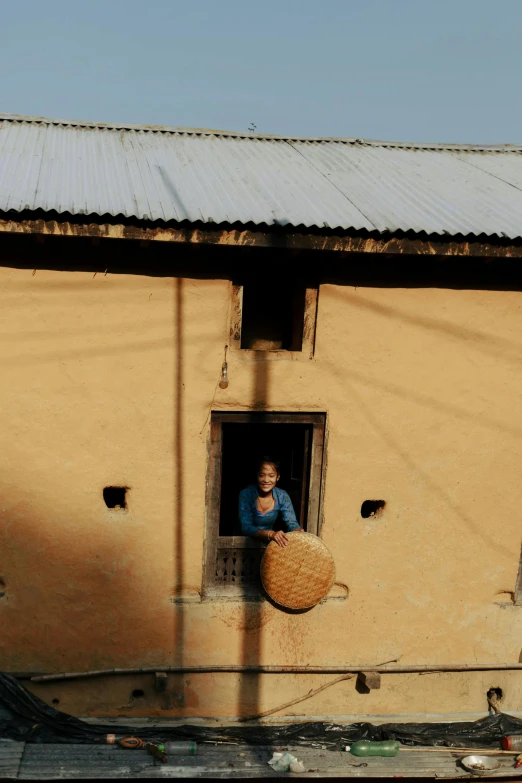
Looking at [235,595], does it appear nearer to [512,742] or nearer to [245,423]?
[245,423]

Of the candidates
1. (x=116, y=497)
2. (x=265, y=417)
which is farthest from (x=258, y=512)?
(x=116, y=497)

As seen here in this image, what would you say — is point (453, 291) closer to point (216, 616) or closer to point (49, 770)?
point (216, 616)

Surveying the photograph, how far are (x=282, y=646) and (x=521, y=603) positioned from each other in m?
2.02

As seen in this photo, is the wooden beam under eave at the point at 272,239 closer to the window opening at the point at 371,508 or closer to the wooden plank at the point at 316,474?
the wooden plank at the point at 316,474

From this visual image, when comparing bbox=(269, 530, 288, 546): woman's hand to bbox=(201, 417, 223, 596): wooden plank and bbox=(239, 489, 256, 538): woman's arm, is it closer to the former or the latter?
bbox=(239, 489, 256, 538): woman's arm

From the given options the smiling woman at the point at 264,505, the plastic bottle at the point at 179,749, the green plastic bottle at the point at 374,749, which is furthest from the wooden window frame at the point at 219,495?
the green plastic bottle at the point at 374,749

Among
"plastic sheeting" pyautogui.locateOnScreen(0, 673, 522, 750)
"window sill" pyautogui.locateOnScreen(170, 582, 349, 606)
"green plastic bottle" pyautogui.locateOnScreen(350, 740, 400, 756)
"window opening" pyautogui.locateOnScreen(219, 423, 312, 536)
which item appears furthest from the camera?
"window opening" pyautogui.locateOnScreen(219, 423, 312, 536)

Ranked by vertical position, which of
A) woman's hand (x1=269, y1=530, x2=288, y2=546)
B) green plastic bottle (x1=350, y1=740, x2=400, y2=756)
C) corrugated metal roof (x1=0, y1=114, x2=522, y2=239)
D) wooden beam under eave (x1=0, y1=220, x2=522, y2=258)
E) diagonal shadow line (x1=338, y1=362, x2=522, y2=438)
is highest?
corrugated metal roof (x1=0, y1=114, x2=522, y2=239)

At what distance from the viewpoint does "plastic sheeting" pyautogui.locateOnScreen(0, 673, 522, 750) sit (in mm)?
5539

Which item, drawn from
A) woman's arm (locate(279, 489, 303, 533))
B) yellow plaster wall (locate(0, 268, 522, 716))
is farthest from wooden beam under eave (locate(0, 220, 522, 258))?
woman's arm (locate(279, 489, 303, 533))

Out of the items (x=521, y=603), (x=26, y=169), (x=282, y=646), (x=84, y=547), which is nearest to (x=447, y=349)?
(x=521, y=603)

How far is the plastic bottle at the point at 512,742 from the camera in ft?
19.1

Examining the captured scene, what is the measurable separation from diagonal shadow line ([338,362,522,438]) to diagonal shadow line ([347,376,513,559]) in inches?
5.0

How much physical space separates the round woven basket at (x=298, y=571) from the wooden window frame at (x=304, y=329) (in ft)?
4.44
